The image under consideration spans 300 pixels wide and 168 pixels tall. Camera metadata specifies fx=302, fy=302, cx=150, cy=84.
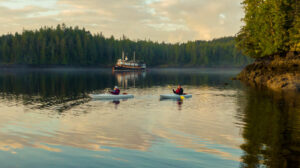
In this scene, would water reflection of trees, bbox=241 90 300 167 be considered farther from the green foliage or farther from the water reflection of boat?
the water reflection of boat

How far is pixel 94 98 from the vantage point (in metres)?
36.1

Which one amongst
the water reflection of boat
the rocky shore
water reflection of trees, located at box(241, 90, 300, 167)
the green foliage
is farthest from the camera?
the water reflection of boat

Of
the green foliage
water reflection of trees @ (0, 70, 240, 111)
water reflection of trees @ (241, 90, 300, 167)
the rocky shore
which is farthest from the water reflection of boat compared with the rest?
water reflection of trees @ (241, 90, 300, 167)

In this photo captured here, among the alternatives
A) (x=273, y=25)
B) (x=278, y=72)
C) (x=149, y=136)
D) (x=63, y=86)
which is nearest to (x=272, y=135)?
(x=149, y=136)

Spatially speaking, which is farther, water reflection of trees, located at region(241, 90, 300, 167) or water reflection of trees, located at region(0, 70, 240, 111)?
water reflection of trees, located at region(0, 70, 240, 111)

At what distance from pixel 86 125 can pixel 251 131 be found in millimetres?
11091

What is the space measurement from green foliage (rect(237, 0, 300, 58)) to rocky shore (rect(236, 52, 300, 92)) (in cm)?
183

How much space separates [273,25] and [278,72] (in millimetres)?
12075

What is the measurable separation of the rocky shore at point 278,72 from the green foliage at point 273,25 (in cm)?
183

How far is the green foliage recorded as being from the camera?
5528 centimetres

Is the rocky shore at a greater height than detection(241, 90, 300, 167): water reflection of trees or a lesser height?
greater

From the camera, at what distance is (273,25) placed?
60250 millimetres

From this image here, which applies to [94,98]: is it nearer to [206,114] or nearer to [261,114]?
[206,114]

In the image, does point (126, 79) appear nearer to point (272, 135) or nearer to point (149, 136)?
point (149, 136)
